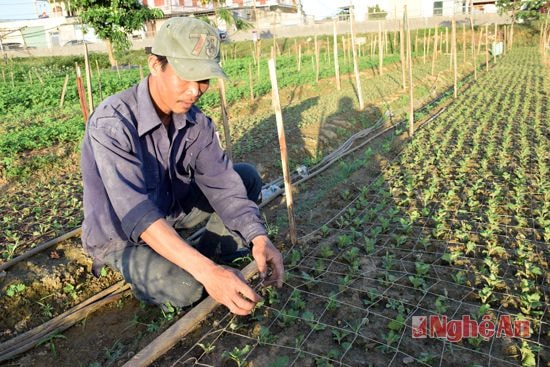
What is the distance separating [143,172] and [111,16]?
48.3ft

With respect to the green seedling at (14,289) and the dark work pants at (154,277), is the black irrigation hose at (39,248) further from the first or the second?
the dark work pants at (154,277)

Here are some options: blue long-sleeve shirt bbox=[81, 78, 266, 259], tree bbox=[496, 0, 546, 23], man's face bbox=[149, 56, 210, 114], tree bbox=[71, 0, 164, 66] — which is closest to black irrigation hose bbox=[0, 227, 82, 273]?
blue long-sleeve shirt bbox=[81, 78, 266, 259]

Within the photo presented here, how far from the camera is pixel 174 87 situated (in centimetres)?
219

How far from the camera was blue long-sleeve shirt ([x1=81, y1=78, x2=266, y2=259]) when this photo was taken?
2105 millimetres

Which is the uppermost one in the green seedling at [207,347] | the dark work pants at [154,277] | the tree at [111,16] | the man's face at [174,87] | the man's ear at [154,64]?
the tree at [111,16]

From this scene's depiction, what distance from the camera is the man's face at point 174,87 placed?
2.16 metres

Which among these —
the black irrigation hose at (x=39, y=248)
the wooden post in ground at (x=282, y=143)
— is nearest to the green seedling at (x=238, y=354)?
the wooden post in ground at (x=282, y=143)

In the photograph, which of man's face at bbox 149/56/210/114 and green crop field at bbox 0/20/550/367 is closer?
man's face at bbox 149/56/210/114

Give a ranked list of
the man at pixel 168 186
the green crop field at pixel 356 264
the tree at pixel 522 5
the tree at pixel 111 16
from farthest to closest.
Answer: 1. the tree at pixel 522 5
2. the tree at pixel 111 16
3. the green crop field at pixel 356 264
4. the man at pixel 168 186

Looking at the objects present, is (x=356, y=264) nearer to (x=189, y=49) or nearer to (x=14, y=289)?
(x=189, y=49)

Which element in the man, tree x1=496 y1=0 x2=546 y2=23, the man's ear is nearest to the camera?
the man

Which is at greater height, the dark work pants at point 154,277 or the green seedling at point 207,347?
the dark work pants at point 154,277

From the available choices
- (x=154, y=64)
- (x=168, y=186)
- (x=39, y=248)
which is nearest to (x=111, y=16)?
(x=39, y=248)

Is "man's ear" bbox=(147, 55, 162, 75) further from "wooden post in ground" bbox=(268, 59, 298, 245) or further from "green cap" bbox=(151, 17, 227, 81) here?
"wooden post in ground" bbox=(268, 59, 298, 245)
